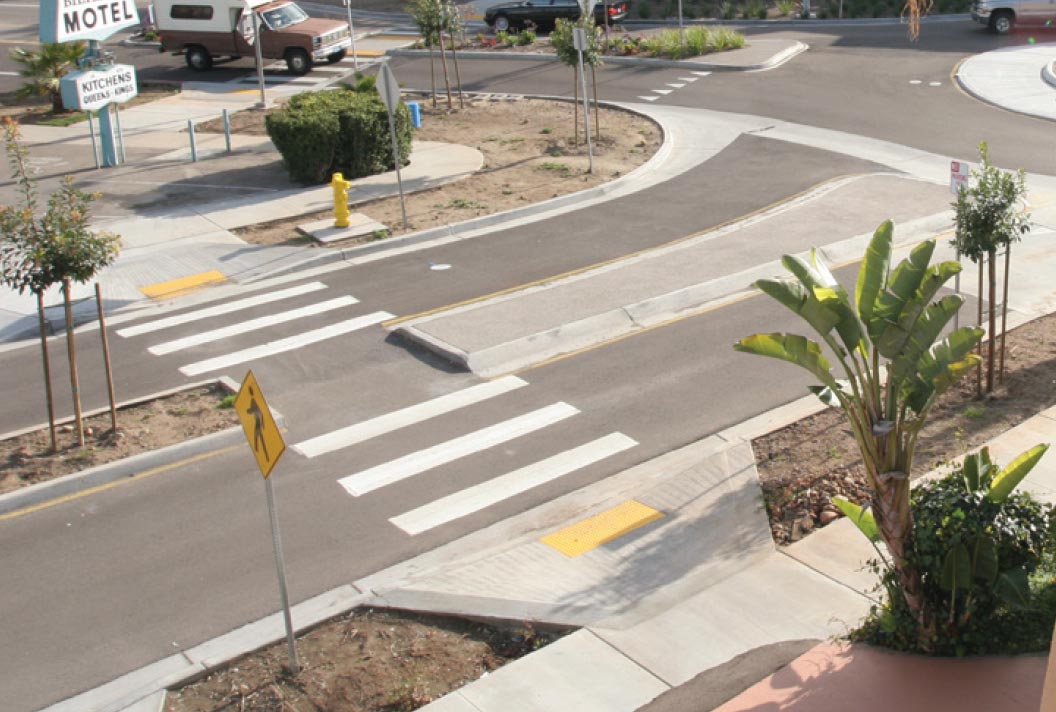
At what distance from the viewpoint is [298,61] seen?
36.3 meters

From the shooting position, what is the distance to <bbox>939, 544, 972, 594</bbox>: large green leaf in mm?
7969

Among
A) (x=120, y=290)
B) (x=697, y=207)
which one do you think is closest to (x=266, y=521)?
(x=120, y=290)

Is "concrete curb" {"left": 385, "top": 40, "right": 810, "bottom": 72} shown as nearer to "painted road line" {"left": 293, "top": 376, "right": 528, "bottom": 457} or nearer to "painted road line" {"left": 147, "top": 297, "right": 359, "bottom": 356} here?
"painted road line" {"left": 147, "top": 297, "right": 359, "bottom": 356}

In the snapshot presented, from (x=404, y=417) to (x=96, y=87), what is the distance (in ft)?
44.6

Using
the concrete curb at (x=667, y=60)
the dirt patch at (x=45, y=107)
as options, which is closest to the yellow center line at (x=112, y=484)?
the dirt patch at (x=45, y=107)

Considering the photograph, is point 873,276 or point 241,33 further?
point 241,33

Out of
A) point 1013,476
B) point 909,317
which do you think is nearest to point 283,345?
point 909,317

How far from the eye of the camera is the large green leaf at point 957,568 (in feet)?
26.1

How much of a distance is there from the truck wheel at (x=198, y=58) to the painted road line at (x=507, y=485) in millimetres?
29077

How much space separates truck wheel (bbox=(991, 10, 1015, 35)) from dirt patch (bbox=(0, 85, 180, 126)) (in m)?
24.8

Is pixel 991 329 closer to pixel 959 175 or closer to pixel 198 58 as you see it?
pixel 959 175

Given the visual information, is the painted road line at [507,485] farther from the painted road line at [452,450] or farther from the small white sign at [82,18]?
the small white sign at [82,18]

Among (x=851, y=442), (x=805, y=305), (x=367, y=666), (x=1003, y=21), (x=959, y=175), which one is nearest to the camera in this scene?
(x=805, y=305)

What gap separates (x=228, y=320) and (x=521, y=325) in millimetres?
4445
